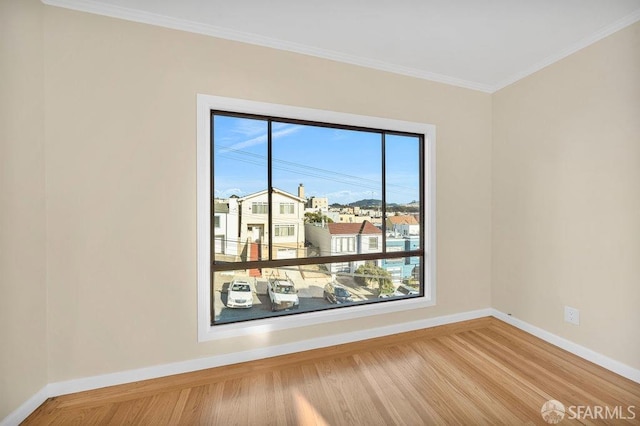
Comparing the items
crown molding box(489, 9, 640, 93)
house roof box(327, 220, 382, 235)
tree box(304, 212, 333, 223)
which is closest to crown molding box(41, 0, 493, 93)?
crown molding box(489, 9, 640, 93)

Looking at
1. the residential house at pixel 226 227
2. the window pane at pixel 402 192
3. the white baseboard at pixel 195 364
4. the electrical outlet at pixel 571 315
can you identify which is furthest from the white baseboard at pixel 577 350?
the residential house at pixel 226 227

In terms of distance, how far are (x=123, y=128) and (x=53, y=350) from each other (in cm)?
156

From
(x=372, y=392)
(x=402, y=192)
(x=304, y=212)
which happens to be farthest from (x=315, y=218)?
(x=372, y=392)

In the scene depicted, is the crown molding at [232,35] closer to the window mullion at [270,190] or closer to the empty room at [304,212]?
the empty room at [304,212]

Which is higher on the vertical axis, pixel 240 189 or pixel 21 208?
pixel 240 189

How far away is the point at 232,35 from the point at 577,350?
384 centimetres

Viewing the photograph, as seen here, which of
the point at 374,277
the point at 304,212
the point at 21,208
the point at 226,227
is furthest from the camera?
the point at 374,277

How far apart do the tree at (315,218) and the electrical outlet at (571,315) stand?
7.31 feet

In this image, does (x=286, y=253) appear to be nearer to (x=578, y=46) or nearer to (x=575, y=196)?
(x=575, y=196)

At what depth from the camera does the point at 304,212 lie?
232 cm

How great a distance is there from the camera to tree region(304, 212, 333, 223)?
233 cm

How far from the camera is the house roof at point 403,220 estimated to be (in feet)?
8.56

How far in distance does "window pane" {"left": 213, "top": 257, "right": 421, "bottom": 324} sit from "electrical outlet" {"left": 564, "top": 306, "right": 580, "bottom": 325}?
1.20m

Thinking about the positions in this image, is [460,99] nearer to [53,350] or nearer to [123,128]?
[123,128]
